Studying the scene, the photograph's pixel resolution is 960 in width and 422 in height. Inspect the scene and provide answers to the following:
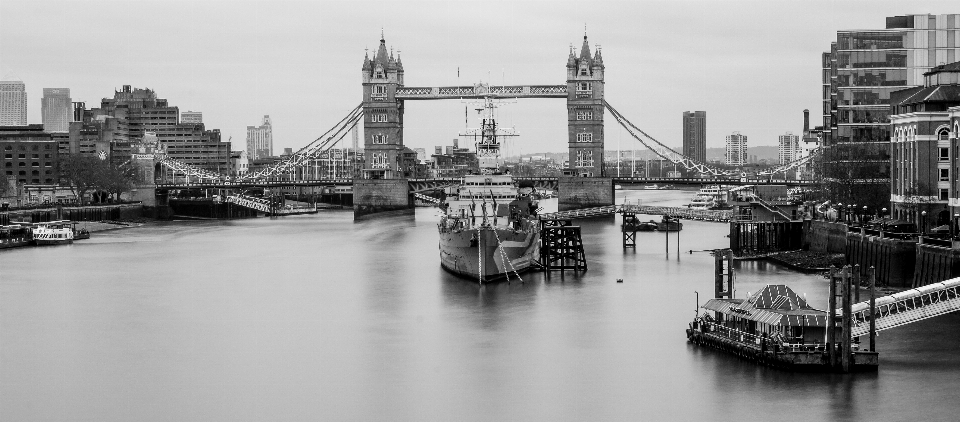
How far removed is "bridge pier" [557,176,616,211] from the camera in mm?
111875

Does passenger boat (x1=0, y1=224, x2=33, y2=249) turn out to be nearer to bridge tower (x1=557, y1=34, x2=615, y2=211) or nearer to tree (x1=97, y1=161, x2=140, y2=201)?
tree (x1=97, y1=161, x2=140, y2=201)

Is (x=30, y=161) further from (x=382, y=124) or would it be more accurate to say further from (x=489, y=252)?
(x=489, y=252)

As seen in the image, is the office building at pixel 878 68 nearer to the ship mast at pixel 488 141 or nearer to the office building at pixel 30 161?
the ship mast at pixel 488 141

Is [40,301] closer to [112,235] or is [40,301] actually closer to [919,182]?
[919,182]

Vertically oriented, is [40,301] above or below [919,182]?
below

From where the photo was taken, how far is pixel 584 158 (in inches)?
4547

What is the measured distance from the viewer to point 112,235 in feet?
289

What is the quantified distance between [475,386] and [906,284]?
18.0 metres

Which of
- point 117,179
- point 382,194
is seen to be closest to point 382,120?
point 382,194

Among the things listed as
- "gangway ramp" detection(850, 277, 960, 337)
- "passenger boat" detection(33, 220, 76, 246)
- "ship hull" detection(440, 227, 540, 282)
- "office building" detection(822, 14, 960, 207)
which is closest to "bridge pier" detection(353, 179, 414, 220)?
"passenger boat" detection(33, 220, 76, 246)

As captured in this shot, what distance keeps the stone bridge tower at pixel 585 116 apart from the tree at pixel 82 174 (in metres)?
36.3

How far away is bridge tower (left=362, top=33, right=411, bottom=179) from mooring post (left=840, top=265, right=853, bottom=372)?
86510mm

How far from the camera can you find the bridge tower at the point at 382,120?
11731 centimetres

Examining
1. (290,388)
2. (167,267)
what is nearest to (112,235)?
(167,267)
